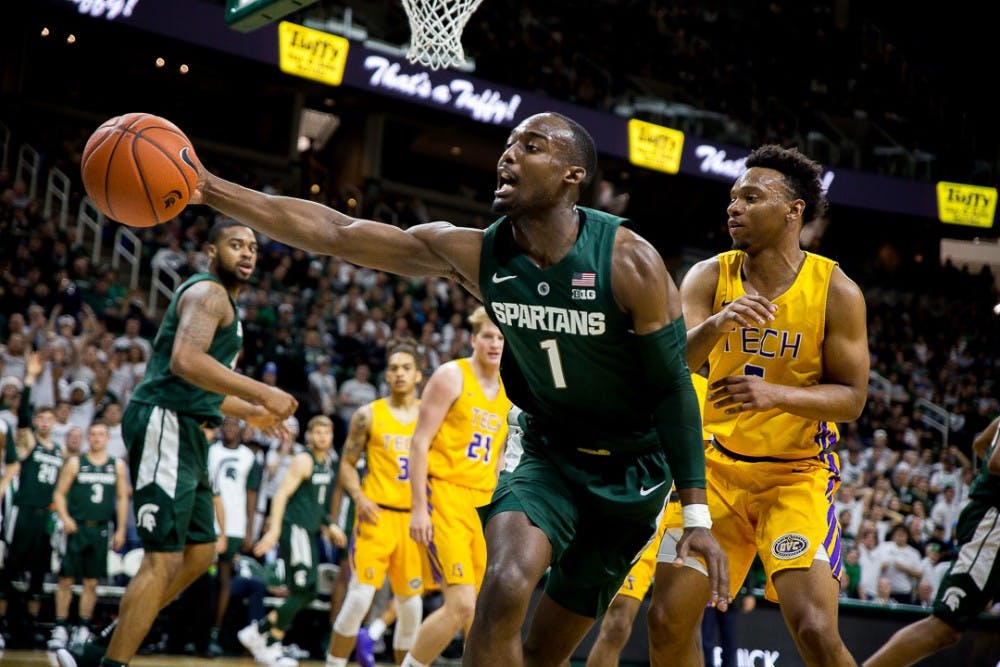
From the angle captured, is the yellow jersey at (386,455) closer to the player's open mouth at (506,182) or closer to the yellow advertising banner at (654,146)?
the player's open mouth at (506,182)

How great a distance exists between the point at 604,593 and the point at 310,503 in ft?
21.0

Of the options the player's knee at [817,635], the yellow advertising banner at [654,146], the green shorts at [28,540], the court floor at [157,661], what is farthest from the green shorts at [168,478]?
the yellow advertising banner at [654,146]

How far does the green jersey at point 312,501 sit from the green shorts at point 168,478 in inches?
167

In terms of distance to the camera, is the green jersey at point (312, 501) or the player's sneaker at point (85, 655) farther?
the green jersey at point (312, 501)

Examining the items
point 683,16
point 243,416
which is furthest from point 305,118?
point 243,416

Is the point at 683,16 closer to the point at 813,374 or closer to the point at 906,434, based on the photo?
the point at 906,434

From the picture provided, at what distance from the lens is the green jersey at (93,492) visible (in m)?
9.54

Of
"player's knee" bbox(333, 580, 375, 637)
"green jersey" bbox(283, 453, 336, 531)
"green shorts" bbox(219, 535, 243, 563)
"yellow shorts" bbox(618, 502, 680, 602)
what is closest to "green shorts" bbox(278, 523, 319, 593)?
"green jersey" bbox(283, 453, 336, 531)

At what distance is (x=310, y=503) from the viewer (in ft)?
32.4

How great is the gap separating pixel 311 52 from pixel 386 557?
13.6 meters

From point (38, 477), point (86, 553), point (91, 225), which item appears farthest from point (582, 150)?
point (91, 225)

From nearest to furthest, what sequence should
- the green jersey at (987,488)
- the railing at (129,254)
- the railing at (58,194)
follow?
the green jersey at (987,488) < the railing at (129,254) < the railing at (58,194)

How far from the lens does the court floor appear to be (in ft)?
24.9

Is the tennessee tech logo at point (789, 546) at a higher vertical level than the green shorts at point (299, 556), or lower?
higher
